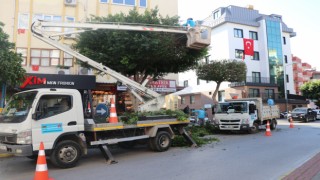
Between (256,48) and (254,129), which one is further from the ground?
(256,48)

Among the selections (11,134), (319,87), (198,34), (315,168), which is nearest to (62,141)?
(11,134)

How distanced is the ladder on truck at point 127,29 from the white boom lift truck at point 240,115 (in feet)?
18.8

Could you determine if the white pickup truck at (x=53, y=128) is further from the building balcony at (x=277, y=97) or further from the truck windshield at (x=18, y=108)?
the building balcony at (x=277, y=97)

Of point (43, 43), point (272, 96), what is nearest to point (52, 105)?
point (43, 43)

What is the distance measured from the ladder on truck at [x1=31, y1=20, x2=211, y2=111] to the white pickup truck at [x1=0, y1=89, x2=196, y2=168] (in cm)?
252

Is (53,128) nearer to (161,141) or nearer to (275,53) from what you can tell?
(161,141)

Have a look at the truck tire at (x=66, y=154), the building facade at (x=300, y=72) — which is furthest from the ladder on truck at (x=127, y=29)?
the building facade at (x=300, y=72)

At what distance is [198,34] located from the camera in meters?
13.7

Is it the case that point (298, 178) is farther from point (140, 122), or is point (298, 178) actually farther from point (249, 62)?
point (249, 62)

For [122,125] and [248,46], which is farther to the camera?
[248,46]

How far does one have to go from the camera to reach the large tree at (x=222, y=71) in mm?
24734

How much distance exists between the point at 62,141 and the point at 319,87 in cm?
4952

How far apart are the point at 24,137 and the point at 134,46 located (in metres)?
8.46

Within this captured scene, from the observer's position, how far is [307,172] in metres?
7.09
